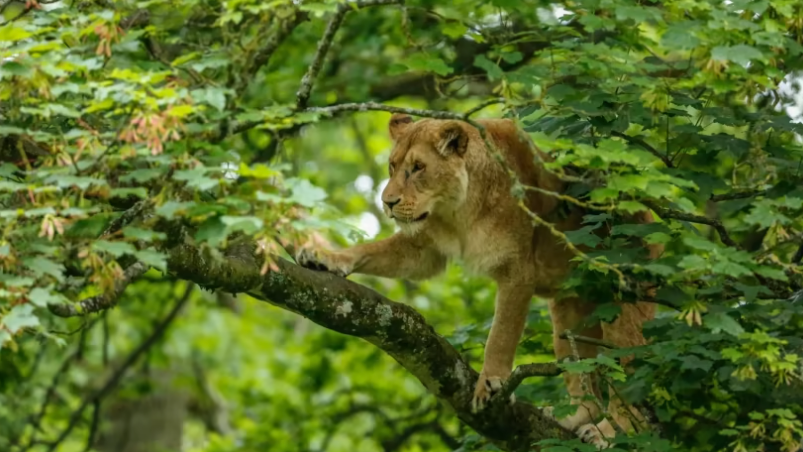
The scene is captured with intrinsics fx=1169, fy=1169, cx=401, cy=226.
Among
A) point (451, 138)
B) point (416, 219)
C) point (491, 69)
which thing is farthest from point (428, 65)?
point (416, 219)

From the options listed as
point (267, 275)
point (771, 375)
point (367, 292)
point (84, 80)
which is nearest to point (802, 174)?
point (771, 375)

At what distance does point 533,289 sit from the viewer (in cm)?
745

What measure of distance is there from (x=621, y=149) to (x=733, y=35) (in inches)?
36.1

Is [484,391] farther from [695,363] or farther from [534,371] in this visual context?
[695,363]

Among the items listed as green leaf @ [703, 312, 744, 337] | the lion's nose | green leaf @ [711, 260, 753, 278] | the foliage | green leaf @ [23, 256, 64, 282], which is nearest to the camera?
green leaf @ [23, 256, 64, 282]

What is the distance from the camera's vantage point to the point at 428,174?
7410mm

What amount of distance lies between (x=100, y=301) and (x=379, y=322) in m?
1.72

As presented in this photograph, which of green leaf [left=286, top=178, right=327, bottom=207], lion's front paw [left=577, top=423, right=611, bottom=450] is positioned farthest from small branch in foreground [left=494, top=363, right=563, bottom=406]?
green leaf [left=286, top=178, right=327, bottom=207]

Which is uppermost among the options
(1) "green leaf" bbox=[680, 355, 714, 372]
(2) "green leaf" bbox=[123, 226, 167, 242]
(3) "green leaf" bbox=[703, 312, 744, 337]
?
(2) "green leaf" bbox=[123, 226, 167, 242]

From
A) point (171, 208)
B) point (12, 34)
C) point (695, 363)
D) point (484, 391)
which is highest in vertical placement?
point (12, 34)

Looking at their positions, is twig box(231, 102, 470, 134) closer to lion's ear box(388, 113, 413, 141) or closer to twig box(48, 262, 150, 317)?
twig box(48, 262, 150, 317)

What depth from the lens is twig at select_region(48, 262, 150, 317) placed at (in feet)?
16.0

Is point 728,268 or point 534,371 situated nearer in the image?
point 728,268

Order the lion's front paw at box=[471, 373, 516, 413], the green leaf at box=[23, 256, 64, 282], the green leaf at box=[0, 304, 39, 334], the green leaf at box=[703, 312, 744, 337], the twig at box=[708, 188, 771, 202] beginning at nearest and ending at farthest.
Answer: the green leaf at box=[0, 304, 39, 334], the green leaf at box=[23, 256, 64, 282], the green leaf at box=[703, 312, 744, 337], the twig at box=[708, 188, 771, 202], the lion's front paw at box=[471, 373, 516, 413]
